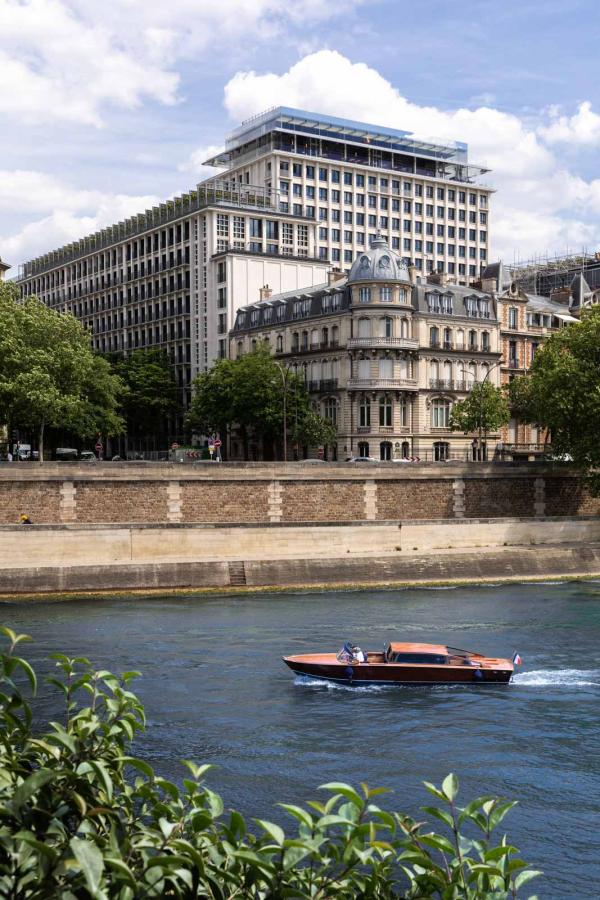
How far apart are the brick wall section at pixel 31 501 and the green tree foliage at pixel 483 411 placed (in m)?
36.7

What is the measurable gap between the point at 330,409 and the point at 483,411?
14004mm

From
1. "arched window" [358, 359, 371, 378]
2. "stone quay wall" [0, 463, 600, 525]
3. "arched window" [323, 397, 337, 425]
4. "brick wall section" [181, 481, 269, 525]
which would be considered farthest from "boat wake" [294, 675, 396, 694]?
"arched window" [323, 397, 337, 425]

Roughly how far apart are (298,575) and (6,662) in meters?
47.5

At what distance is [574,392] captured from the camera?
209 ft

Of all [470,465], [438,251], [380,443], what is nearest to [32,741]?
[470,465]

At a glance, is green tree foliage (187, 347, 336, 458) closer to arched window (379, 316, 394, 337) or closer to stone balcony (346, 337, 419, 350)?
stone balcony (346, 337, 419, 350)

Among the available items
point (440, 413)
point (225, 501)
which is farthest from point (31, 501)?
point (440, 413)

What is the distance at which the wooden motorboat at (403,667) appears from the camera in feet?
109

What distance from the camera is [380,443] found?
84.9 m

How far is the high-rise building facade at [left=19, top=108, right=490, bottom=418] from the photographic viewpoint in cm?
11100

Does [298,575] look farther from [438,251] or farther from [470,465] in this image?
[438,251]

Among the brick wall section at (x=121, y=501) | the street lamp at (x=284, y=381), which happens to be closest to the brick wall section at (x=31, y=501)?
the brick wall section at (x=121, y=501)

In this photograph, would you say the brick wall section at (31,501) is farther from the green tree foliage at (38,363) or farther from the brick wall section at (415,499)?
the brick wall section at (415,499)

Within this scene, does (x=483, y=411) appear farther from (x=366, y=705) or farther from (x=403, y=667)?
(x=366, y=705)
